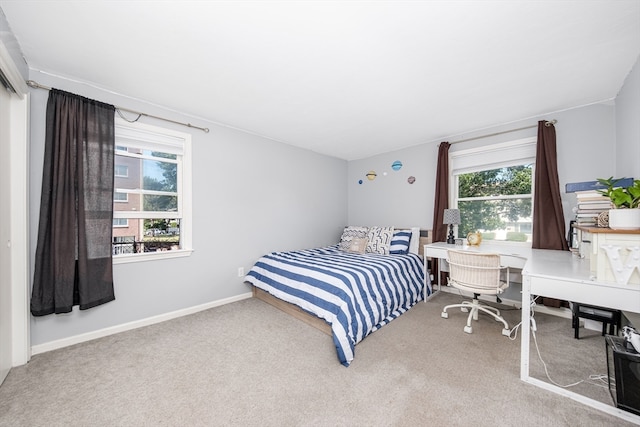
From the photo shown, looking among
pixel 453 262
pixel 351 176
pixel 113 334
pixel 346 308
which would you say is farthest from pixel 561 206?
pixel 113 334

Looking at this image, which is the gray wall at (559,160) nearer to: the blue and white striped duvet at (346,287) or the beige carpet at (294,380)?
the blue and white striped duvet at (346,287)

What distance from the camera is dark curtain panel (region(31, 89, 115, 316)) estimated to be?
6.58 ft

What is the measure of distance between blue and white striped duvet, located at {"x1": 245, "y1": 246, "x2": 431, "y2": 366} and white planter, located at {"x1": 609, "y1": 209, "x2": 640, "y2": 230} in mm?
1751

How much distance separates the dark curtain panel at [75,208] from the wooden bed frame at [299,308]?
158 cm

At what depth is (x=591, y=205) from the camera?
2.06 meters

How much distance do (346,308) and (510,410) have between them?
118 cm

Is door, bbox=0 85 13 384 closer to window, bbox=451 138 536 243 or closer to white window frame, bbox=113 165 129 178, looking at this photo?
white window frame, bbox=113 165 129 178

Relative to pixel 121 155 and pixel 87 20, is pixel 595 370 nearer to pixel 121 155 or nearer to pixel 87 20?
pixel 87 20

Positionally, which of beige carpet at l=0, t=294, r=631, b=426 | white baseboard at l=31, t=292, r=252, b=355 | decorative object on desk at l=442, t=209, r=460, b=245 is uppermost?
decorative object on desk at l=442, t=209, r=460, b=245

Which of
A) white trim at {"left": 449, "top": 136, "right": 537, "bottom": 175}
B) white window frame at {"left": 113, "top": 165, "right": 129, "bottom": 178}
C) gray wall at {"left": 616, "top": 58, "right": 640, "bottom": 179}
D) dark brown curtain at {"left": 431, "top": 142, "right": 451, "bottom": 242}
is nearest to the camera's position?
gray wall at {"left": 616, "top": 58, "right": 640, "bottom": 179}

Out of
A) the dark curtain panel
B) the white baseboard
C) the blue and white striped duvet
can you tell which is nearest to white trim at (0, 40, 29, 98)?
the dark curtain panel

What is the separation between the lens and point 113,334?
7.70 feet

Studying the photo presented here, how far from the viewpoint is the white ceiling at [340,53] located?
1.44m

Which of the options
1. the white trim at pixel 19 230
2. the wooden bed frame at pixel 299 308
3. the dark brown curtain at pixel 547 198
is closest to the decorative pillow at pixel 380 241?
the wooden bed frame at pixel 299 308
